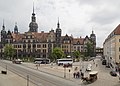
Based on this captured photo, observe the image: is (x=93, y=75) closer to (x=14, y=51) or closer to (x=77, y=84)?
(x=77, y=84)

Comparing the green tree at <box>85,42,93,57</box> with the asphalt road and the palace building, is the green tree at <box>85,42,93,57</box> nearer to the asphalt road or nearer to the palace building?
the palace building

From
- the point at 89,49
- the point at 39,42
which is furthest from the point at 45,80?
the point at 89,49

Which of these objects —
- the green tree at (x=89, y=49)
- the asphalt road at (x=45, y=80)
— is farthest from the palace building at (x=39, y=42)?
the asphalt road at (x=45, y=80)

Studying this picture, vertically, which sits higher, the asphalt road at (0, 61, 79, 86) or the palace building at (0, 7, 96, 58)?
the palace building at (0, 7, 96, 58)

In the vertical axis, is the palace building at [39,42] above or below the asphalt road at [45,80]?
above

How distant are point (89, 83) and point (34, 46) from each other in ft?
365

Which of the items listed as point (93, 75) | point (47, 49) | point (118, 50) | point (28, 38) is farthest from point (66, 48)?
point (93, 75)

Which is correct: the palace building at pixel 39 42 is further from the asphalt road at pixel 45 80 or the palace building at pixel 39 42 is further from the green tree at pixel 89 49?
the asphalt road at pixel 45 80

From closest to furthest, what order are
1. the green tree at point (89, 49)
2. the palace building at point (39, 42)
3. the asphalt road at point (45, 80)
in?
the asphalt road at point (45, 80) → the palace building at point (39, 42) → the green tree at point (89, 49)

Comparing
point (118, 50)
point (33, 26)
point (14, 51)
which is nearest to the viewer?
point (118, 50)

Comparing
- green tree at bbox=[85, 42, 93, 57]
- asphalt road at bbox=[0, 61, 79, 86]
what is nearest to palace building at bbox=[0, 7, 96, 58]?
green tree at bbox=[85, 42, 93, 57]

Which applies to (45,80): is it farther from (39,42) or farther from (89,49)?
(89,49)

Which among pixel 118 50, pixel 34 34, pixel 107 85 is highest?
pixel 34 34

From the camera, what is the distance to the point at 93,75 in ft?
171
